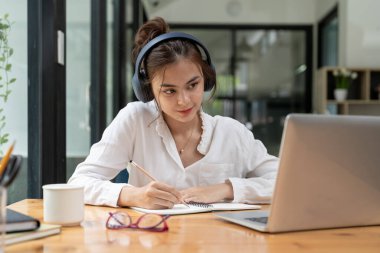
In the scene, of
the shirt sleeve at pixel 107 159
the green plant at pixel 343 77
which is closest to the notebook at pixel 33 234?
the shirt sleeve at pixel 107 159

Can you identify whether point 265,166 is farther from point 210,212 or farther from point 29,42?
point 29,42

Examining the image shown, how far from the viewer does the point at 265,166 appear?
1.65 m

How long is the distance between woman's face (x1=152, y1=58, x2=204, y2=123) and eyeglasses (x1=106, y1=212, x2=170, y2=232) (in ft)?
1.64

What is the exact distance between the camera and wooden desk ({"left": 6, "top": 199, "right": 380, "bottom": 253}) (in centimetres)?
87

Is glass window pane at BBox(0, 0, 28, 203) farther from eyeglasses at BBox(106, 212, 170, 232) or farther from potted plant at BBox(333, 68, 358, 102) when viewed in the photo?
potted plant at BBox(333, 68, 358, 102)

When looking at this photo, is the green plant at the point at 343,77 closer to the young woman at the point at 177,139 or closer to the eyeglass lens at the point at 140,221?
the young woman at the point at 177,139

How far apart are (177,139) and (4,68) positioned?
2.09ft

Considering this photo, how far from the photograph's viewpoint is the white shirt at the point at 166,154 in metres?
1.62

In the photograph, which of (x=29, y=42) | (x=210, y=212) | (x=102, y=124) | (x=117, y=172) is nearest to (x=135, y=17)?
(x=102, y=124)

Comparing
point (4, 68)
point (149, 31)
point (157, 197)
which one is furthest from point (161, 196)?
point (4, 68)

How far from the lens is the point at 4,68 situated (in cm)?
173

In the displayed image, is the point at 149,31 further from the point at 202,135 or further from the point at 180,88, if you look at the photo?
the point at 202,135

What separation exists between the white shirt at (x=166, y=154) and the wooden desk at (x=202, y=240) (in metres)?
0.54

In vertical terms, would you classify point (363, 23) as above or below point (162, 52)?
above
